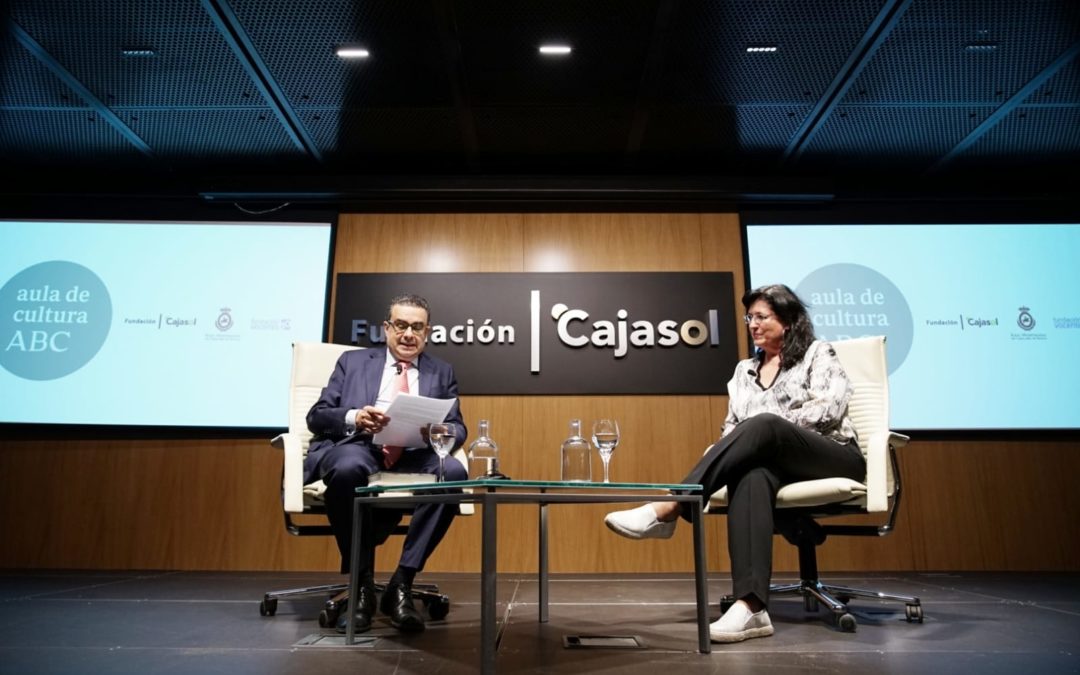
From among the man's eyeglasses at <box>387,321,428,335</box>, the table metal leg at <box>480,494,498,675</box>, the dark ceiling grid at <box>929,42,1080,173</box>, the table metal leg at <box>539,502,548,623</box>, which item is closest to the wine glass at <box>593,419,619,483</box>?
the table metal leg at <box>539,502,548,623</box>

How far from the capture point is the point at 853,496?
2.43m

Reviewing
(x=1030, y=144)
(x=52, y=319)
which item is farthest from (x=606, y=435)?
(x=52, y=319)

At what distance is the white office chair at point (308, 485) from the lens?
251cm

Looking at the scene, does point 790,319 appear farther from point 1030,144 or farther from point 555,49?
point 1030,144

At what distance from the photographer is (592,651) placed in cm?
194

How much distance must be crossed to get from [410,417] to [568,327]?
227cm

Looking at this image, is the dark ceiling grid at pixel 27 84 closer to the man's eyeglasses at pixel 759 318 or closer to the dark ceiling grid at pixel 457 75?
the dark ceiling grid at pixel 457 75

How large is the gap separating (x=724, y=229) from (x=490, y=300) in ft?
5.50

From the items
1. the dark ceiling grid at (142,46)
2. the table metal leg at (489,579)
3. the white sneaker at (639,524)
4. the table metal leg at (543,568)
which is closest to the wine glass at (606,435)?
the white sneaker at (639,524)

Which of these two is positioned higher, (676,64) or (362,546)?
(676,64)

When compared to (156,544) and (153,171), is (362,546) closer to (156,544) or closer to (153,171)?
(156,544)

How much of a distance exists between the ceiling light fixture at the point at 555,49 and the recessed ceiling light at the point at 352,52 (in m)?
0.90

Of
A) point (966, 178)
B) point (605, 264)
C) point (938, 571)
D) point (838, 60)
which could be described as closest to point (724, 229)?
Answer: point (605, 264)

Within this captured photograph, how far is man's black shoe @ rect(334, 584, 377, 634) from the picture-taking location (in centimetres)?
223
